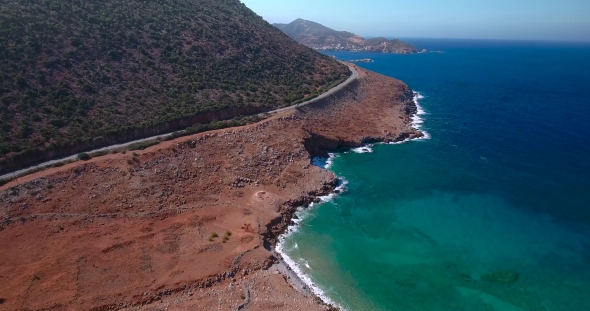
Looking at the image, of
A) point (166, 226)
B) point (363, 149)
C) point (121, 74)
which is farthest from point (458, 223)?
point (121, 74)

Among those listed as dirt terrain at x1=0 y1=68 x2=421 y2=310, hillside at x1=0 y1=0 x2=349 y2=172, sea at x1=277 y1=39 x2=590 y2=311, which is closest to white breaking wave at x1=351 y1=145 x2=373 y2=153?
sea at x1=277 y1=39 x2=590 y2=311

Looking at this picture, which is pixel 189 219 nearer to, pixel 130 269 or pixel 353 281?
pixel 130 269

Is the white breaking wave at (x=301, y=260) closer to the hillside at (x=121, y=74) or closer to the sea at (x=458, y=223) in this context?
the sea at (x=458, y=223)

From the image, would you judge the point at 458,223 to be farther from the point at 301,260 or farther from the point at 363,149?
the point at 363,149

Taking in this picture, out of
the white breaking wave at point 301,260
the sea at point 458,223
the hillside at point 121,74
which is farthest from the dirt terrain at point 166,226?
the hillside at point 121,74

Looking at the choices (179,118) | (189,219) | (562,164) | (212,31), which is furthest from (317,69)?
(189,219)

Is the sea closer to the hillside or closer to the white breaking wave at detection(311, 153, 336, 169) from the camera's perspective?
the white breaking wave at detection(311, 153, 336, 169)
